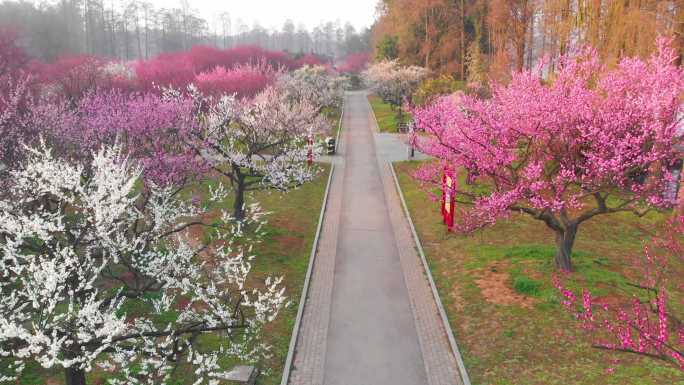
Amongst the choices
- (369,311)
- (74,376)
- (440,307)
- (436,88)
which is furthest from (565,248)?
(436,88)

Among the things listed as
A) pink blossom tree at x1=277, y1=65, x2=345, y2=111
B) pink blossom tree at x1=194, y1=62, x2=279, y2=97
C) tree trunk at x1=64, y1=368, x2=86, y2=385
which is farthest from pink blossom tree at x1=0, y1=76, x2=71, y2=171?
pink blossom tree at x1=277, y1=65, x2=345, y2=111

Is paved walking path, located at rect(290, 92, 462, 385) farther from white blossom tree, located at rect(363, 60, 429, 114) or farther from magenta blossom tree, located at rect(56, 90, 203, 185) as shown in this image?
white blossom tree, located at rect(363, 60, 429, 114)

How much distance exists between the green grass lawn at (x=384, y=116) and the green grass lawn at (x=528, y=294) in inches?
1012

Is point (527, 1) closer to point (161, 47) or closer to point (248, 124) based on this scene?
point (248, 124)

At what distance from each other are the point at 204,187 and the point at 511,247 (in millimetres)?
16817

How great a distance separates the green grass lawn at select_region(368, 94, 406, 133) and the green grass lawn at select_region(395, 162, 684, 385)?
25699 millimetres

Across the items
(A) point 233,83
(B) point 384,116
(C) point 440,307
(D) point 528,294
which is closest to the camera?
(C) point 440,307

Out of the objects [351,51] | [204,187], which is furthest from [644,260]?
[351,51]

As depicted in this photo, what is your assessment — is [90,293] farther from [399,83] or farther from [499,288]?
[399,83]

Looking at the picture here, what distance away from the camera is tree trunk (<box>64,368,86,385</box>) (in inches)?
349

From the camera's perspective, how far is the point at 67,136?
67.2 ft

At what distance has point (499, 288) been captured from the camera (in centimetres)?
1538

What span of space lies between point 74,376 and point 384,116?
50.5 metres

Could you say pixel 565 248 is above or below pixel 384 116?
below
